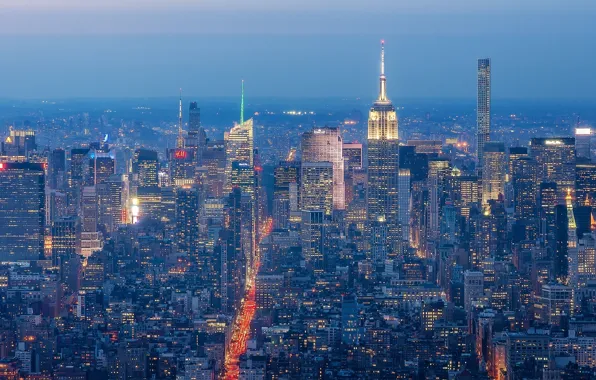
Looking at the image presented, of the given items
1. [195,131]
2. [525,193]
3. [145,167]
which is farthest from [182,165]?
[525,193]

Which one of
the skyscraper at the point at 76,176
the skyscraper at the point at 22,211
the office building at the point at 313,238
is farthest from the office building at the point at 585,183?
the skyscraper at the point at 22,211

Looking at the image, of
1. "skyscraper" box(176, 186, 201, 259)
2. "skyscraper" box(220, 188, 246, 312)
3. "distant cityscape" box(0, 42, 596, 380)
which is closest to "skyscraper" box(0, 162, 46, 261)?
"distant cityscape" box(0, 42, 596, 380)

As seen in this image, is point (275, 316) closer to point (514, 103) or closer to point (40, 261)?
point (40, 261)

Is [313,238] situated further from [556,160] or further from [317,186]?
[317,186]

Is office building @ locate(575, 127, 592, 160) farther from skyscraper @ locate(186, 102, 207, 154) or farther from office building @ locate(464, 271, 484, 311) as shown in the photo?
skyscraper @ locate(186, 102, 207, 154)

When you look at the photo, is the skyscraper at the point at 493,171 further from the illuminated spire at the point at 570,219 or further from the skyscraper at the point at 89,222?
the skyscraper at the point at 89,222

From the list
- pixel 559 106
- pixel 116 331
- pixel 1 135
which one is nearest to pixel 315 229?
pixel 559 106
